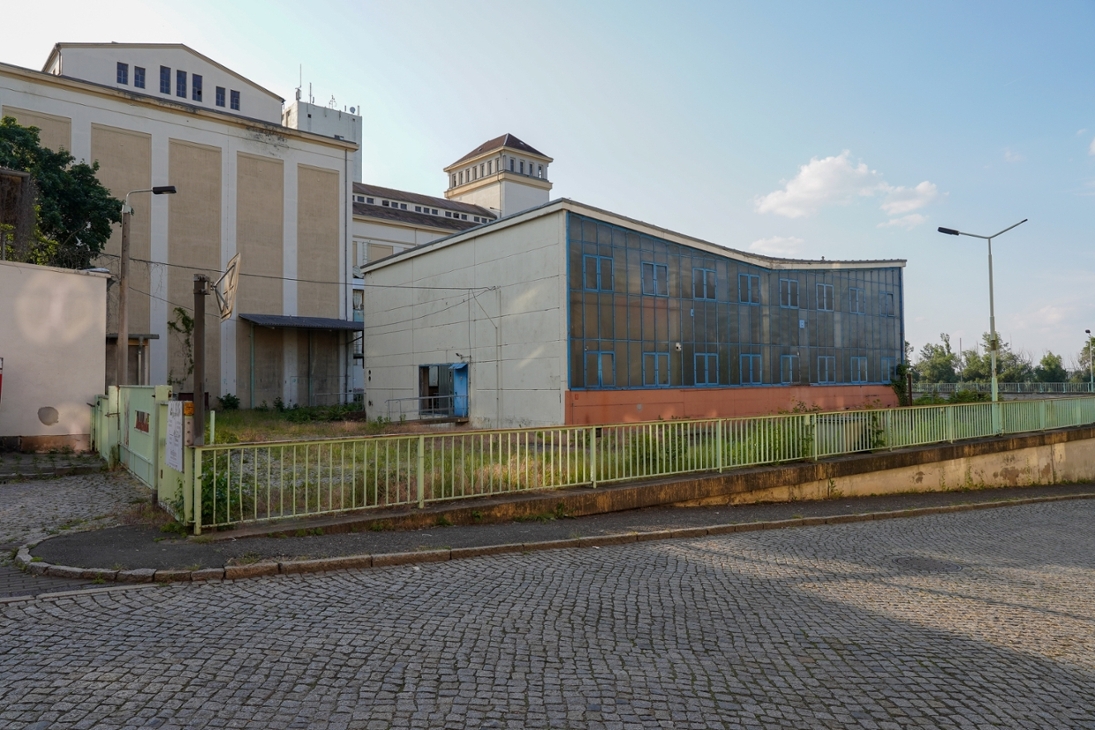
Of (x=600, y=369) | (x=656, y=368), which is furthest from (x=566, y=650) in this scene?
(x=656, y=368)

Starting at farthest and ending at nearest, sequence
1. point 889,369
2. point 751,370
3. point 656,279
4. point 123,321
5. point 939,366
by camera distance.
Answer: point 939,366
point 889,369
point 751,370
point 656,279
point 123,321

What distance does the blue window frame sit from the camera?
27.9 meters

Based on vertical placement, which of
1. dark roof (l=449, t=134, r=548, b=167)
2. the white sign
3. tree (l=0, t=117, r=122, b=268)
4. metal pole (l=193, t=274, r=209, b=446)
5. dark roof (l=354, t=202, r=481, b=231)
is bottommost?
the white sign

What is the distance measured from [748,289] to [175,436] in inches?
1207

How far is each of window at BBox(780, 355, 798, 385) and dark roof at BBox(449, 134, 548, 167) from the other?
47855 millimetres

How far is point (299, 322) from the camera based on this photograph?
41.6m

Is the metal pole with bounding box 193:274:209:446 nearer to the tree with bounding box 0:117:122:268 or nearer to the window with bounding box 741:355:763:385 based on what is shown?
the tree with bounding box 0:117:122:268

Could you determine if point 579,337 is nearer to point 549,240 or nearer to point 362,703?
point 549,240

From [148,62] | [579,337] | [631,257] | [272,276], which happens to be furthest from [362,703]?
[148,62]

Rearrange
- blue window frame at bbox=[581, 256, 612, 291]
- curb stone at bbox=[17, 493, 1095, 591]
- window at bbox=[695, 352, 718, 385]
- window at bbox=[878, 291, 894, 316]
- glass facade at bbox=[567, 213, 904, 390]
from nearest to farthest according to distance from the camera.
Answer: curb stone at bbox=[17, 493, 1095, 591], blue window frame at bbox=[581, 256, 612, 291], glass facade at bbox=[567, 213, 904, 390], window at bbox=[695, 352, 718, 385], window at bbox=[878, 291, 894, 316]

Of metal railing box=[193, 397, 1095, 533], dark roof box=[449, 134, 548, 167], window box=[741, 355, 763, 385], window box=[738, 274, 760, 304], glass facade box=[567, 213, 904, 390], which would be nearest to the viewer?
metal railing box=[193, 397, 1095, 533]

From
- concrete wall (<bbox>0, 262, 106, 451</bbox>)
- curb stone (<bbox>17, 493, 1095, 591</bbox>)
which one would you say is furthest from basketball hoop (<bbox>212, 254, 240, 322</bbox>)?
concrete wall (<bbox>0, 262, 106, 451</bbox>)

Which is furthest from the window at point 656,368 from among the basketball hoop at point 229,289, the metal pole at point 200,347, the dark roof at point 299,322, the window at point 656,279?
the metal pole at point 200,347

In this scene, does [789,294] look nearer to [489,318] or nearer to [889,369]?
[889,369]
